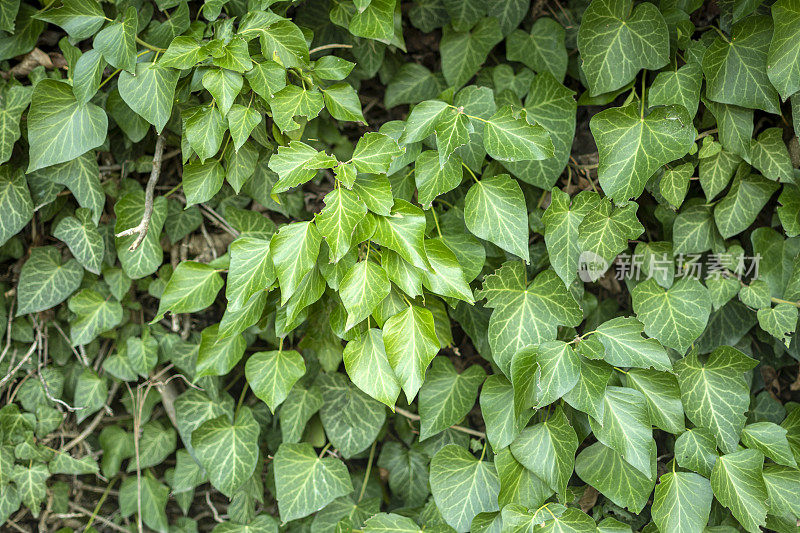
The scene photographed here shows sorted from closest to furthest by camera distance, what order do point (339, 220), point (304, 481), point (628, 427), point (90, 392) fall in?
point (339, 220), point (628, 427), point (304, 481), point (90, 392)

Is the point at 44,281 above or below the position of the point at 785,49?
below

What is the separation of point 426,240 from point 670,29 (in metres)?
0.65

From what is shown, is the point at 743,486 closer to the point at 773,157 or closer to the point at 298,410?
the point at 773,157

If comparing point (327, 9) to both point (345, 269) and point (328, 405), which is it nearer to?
point (345, 269)

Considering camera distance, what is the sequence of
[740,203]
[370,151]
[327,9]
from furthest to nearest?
1. [327,9]
2. [740,203]
3. [370,151]

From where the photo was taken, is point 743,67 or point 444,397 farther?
point 444,397

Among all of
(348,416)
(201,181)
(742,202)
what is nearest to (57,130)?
(201,181)

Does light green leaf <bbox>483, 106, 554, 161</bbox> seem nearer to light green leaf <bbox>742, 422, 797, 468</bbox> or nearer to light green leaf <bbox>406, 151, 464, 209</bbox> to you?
light green leaf <bbox>406, 151, 464, 209</bbox>

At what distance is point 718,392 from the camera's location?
3.93 ft

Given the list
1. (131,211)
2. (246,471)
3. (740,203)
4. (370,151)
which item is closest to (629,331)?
(740,203)

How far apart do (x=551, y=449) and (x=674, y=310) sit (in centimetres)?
38

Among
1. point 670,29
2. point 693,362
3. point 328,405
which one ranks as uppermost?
point 670,29

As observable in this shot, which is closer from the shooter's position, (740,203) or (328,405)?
(740,203)

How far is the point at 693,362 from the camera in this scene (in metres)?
1.21
